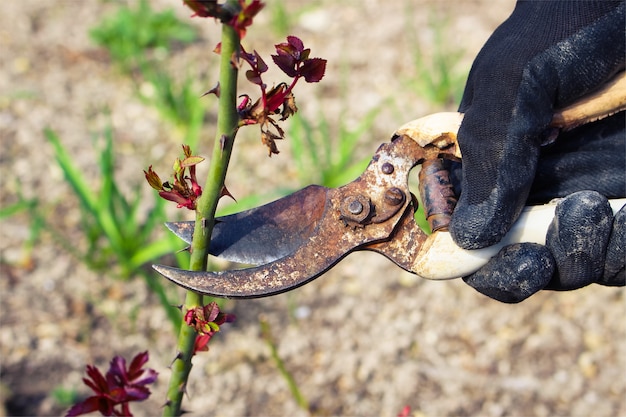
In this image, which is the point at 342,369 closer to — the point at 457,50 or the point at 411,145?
the point at 411,145

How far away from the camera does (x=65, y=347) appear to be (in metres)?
2.53

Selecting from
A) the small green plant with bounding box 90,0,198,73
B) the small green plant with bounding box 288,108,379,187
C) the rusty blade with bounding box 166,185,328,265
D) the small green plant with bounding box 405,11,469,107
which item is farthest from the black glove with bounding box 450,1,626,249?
the small green plant with bounding box 90,0,198,73

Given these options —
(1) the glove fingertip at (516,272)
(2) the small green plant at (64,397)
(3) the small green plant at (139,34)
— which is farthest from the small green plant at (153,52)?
(1) the glove fingertip at (516,272)

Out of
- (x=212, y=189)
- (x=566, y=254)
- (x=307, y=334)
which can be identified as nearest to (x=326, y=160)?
(x=307, y=334)

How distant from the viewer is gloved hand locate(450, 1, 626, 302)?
149cm

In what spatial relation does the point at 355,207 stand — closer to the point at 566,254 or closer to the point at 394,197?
the point at 394,197

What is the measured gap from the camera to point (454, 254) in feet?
4.97

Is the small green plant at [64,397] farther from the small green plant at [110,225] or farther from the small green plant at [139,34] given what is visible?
→ the small green plant at [139,34]

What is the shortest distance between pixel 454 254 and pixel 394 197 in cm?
17

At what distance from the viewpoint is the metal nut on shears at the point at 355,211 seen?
1524 millimetres

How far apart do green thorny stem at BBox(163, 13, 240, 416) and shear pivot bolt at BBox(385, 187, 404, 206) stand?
1.39 feet

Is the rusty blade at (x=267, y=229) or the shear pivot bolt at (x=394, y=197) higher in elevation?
the rusty blade at (x=267, y=229)

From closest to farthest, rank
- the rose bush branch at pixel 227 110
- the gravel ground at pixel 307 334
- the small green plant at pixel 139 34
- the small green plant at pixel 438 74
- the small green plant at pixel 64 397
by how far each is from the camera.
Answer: the rose bush branch at pixel 227 110
the small green plant at pixel 64 397
the gravel ground at pixel 307 334
the small green plant at pixel 438 74
the small green plant at pixel 139 34

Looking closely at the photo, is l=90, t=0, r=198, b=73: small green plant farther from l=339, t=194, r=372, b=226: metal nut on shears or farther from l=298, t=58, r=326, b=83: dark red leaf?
l=298, t=58, r=326, b=83: dark red leaf
